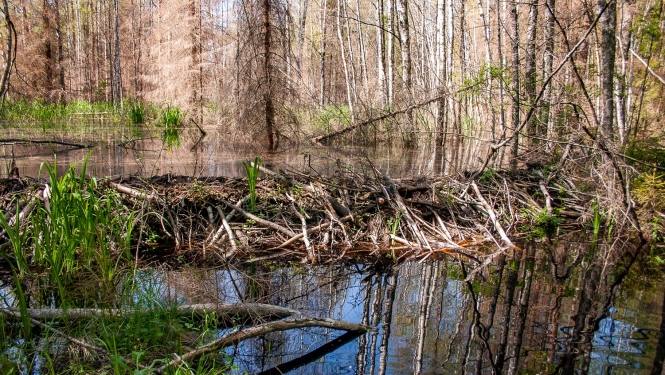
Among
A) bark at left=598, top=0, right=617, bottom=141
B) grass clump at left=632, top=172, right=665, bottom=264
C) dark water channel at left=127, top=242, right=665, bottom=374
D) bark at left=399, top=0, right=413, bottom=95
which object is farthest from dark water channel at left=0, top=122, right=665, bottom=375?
bark at left=399, top=0, right=413, bottom=95

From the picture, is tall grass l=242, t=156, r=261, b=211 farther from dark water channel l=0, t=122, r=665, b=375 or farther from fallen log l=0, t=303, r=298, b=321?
fallen log l=0, t=303, r=298, b=321

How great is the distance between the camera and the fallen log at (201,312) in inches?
111

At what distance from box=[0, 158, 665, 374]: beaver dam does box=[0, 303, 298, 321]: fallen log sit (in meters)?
0.01

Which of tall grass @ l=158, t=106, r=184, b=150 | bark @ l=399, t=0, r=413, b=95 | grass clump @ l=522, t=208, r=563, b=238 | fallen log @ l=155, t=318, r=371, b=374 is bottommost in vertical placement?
fallen log @ l=155, t=318, r=371, b=374

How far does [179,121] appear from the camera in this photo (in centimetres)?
1714

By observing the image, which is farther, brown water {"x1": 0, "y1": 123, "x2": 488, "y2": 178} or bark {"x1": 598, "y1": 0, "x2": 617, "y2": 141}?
brown water {"x1": 0, "y1": 123, "x2": 488, "y2": 178}

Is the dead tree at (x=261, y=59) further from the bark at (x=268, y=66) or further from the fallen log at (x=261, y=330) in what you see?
the fallen log at (x=261, y=330)

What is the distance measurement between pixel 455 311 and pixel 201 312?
1.63m

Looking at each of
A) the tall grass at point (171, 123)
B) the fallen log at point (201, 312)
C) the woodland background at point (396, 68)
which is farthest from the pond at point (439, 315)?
the tall grass at point (171, 123)

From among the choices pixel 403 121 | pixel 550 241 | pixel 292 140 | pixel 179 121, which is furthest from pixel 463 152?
pixel 179 121

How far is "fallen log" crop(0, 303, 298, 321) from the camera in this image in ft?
9.24

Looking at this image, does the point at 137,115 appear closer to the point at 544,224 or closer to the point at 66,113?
the point at 66,113

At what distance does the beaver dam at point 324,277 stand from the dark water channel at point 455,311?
0.01m

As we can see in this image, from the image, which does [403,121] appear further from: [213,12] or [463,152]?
[213,12]
